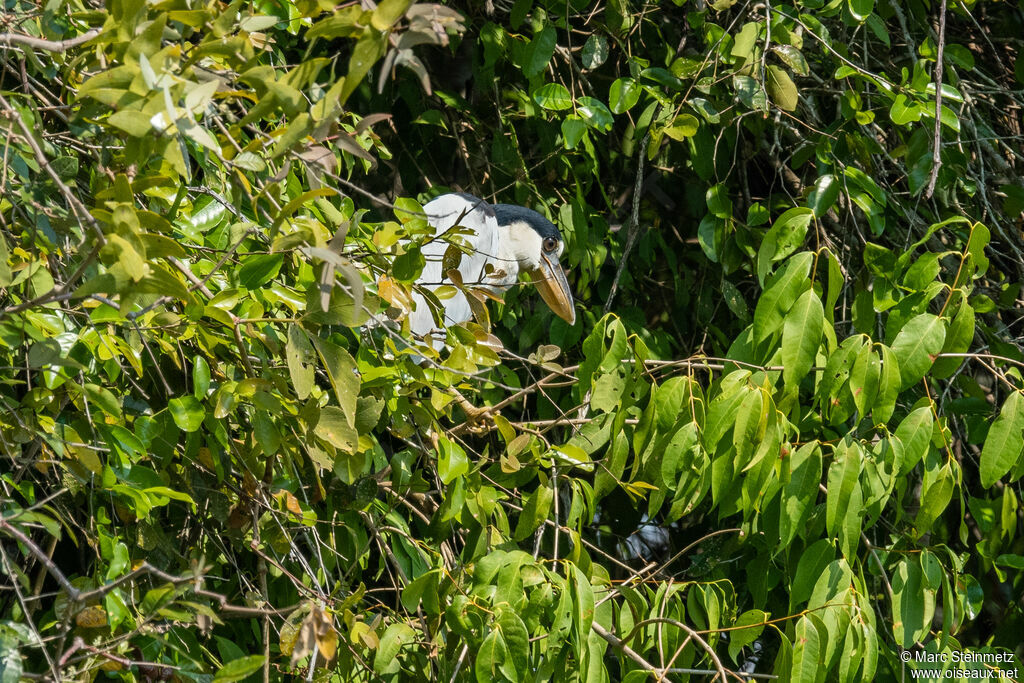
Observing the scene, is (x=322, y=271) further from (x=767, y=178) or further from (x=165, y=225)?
(x=767, y=178)

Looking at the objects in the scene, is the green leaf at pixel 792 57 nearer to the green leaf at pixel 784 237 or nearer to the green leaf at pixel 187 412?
the green leaf at pixel 784 237

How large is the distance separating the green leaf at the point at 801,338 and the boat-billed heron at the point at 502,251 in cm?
112

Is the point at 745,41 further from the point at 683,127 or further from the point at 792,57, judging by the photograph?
the point at 683,127

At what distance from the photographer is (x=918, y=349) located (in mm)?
1627

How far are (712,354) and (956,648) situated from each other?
1.12 meters

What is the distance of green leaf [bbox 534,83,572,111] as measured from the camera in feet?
7.59

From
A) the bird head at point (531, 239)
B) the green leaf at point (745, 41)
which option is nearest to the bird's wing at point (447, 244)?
the bird head at point (531, 239)

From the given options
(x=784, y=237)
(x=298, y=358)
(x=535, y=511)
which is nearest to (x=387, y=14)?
(x=298, y=358)

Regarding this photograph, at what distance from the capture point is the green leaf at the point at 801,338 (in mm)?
1603

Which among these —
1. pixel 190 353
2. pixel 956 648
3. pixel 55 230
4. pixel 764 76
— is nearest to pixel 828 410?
pixel 956 648

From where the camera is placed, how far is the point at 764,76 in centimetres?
213

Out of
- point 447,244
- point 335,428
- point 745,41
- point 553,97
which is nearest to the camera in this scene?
point 335,428

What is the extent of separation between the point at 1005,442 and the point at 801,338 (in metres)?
0.40

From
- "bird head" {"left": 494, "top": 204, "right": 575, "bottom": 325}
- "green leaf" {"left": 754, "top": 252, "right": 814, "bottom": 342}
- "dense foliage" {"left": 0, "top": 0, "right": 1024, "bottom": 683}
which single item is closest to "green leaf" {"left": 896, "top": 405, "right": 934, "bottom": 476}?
"dense foliage" {"left": 0, "top": 0, "right": 1024, "bottom": 683}
